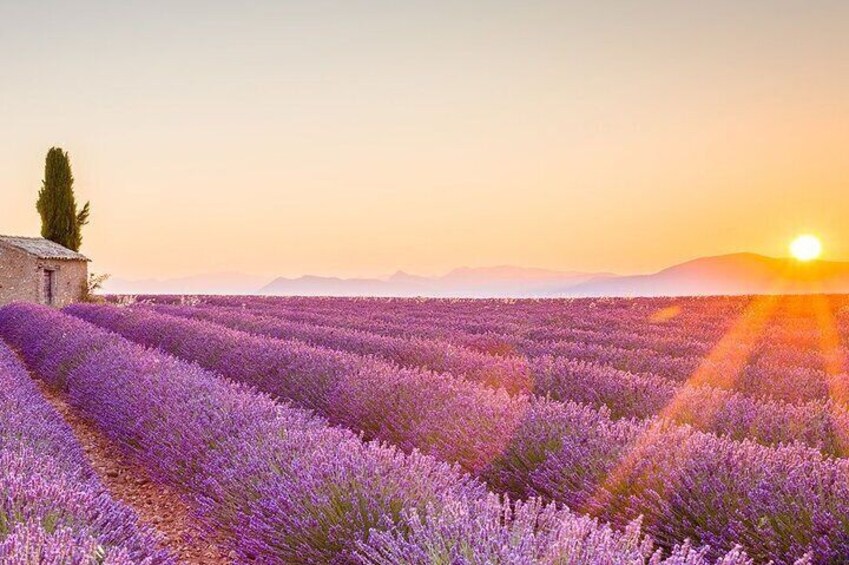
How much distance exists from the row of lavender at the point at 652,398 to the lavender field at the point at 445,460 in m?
0.02

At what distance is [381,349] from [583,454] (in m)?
4.98

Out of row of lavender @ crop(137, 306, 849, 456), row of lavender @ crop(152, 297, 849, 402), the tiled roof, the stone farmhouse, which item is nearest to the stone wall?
the stone farmhouse

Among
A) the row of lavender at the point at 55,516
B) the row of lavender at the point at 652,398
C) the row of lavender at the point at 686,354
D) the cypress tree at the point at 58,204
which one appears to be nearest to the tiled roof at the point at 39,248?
the cypress tree at the point at 58,204

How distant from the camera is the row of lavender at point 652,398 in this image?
12.7 ft

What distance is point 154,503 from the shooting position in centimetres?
454

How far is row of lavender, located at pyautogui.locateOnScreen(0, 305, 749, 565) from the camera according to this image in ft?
6.17

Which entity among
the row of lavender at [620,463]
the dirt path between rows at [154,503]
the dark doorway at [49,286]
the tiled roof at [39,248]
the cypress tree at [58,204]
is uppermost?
the cypress tree at [58,204]

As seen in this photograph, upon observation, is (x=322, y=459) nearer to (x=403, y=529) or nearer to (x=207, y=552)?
(x=403, y=529)

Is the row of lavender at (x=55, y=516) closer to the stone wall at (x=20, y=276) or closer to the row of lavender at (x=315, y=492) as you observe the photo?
the row of lavender at (x=315, y=492)

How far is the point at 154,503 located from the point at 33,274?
23.6 metres

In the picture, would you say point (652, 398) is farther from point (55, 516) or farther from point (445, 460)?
point (55, 516)

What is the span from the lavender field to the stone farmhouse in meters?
19.9

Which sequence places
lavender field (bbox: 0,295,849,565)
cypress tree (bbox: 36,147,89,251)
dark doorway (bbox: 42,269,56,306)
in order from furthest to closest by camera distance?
cypress tree (bbox: 36,147,89,251) → dark doorway (bbox: 42,269,56,306) → lavender field (bbox: 0,295,849,565)

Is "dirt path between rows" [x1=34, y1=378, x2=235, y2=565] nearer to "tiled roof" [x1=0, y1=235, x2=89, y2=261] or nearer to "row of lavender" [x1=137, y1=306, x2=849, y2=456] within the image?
"row of lavender" [x1=137, y1=306, x2=849, y2=456]
